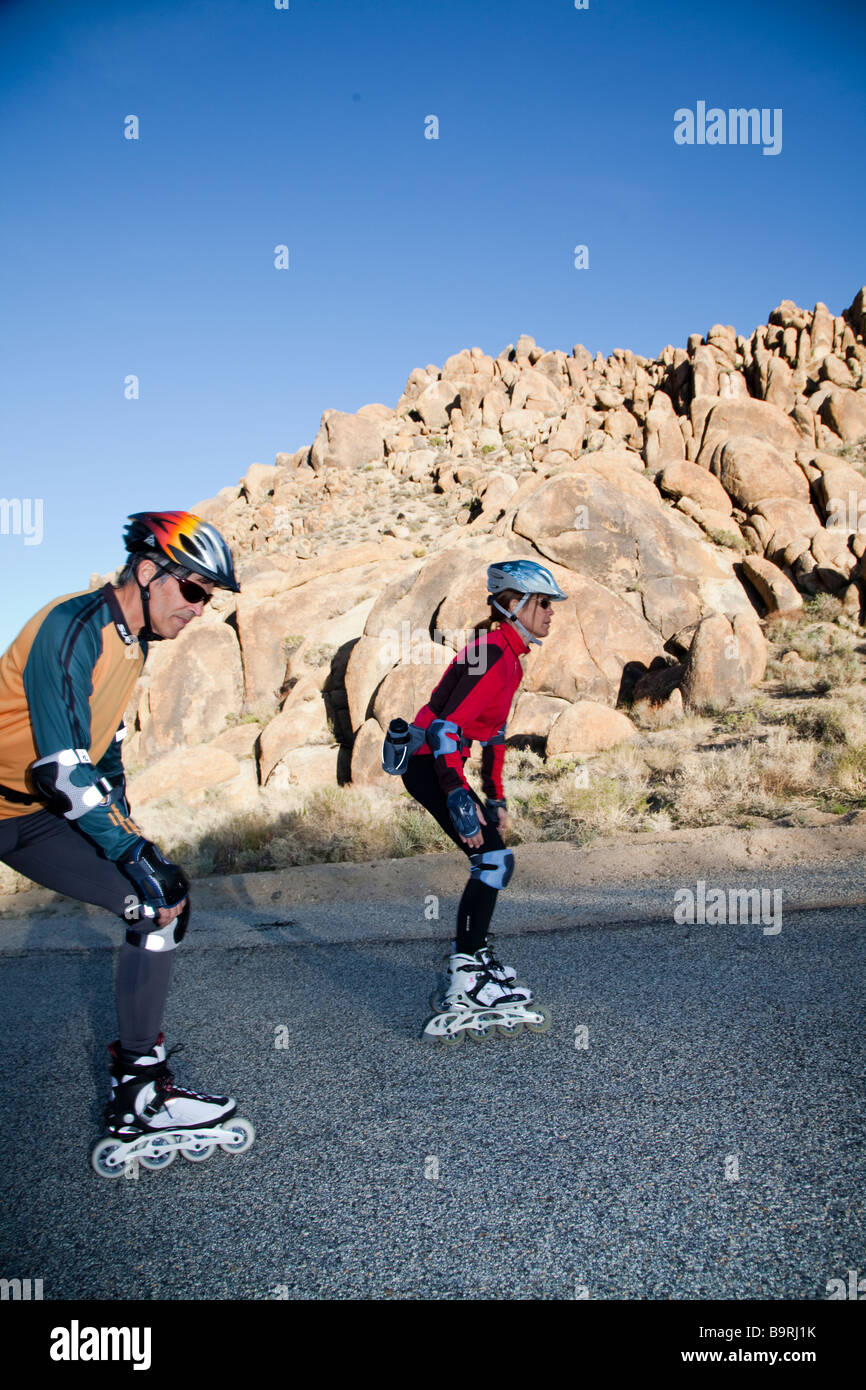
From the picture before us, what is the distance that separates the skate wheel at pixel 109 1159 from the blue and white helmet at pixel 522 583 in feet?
9.71

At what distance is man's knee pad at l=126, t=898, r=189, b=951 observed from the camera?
9.73ft

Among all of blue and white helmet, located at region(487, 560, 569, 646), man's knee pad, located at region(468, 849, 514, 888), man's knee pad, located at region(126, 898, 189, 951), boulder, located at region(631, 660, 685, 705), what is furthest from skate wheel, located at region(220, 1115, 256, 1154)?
boulder, located at region(631, 660, 685, 705)

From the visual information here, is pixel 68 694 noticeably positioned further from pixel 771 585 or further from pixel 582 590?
pixel 771 585

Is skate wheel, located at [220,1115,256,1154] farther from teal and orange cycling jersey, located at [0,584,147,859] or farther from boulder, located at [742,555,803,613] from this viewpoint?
boulder, located at [742,555,803,613]

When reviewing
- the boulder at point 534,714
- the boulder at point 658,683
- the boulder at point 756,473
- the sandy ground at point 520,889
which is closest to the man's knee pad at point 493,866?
the sandy ground at point 520,889

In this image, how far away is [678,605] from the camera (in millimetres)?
18391

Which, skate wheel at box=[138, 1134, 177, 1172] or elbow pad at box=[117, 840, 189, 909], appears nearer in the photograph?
elbow pad at box=[117, 840, 189, 909]

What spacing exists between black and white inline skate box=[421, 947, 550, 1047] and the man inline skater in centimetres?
114

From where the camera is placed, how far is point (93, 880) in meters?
2.96

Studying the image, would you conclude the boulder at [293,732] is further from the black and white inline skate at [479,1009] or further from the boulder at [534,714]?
the black and white inline skate at [479,1009]
